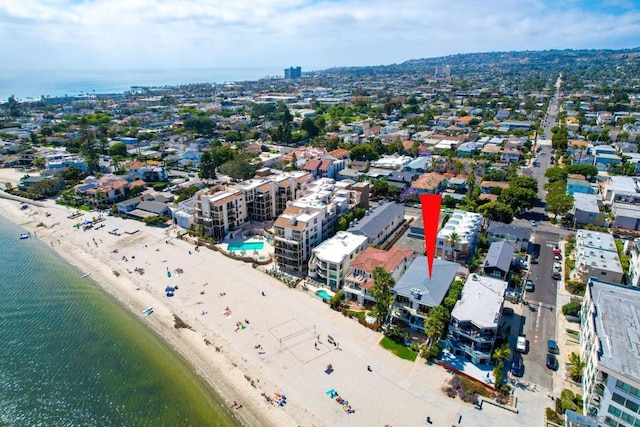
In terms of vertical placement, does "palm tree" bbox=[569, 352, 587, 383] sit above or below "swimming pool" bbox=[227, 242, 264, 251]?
above

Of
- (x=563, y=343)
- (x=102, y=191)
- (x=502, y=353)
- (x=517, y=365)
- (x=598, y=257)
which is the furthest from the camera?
(x=102, y=191)

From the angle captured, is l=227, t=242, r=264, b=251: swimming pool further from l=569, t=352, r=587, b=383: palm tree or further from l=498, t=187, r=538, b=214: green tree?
l=498, t=187, r=538, b=214: green tree

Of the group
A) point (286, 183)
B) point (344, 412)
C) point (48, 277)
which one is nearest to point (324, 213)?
point (286, 183)

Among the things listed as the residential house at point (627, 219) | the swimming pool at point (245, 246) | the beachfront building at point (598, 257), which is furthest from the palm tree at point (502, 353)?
the residential house at point (627, 219)

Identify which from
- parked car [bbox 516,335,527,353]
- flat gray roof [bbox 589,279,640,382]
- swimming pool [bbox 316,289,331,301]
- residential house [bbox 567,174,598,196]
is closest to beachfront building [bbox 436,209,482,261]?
flat gray roof [bbox 589,279,640,382]

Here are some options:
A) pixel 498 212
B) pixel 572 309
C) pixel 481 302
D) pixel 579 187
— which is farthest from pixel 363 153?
pixel 481 302

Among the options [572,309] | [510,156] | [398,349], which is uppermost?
[510,156]

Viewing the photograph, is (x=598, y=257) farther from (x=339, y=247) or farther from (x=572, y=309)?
(x=339, y=247)
